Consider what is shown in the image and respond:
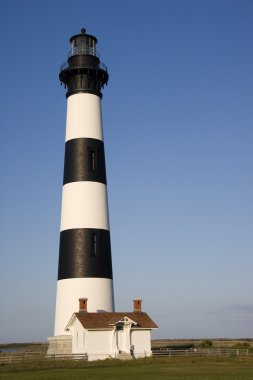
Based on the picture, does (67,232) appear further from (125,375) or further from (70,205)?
(125,375)

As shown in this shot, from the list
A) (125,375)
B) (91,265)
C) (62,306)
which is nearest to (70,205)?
(91,265)

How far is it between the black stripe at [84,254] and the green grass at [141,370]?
18.3 ft

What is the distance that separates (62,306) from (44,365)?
16.0 ft

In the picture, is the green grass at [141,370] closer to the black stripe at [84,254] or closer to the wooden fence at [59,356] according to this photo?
the wooden fence at [59,356]

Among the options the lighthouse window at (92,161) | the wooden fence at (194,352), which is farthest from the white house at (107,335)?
the lighthouse window at (92,161)

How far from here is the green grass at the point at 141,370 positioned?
77.2 feet

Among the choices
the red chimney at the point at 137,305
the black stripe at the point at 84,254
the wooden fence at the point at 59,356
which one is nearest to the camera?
the wooden fence at the point at 59,356

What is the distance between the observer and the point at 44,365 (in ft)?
97.8

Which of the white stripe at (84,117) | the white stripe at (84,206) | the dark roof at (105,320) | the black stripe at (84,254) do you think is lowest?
the dark roof at (105,320)

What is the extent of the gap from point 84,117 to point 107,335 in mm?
14380

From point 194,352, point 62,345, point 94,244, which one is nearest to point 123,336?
point 62,345

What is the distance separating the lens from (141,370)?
2642cm

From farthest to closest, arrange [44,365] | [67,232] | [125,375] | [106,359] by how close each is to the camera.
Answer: [67,232]
[106,359]
[44,365]
[125,375]

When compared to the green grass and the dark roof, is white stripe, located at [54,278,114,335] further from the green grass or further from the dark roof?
the green grass
